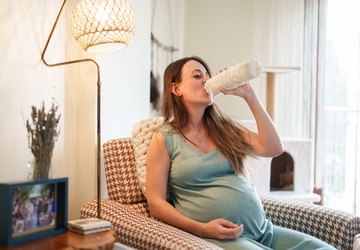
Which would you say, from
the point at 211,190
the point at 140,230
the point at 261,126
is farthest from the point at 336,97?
the point at 140,230

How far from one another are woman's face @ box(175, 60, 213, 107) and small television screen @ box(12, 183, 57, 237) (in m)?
0.70

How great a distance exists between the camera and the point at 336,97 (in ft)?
11.3

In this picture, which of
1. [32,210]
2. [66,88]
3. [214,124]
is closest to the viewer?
[32,210]

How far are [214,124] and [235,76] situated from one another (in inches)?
14.7

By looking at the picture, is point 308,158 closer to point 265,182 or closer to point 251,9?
point 265,182

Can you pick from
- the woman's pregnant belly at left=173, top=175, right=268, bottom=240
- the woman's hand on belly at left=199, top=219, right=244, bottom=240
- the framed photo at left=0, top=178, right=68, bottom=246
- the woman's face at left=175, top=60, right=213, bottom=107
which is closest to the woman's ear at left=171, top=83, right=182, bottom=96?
the woman's face at left=175, top=60, right=213, bottom=107

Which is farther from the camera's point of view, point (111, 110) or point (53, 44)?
point (111, 110)

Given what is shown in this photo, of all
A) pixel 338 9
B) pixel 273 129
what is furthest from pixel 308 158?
pixel 273 129

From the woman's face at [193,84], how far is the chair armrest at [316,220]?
0.51 m

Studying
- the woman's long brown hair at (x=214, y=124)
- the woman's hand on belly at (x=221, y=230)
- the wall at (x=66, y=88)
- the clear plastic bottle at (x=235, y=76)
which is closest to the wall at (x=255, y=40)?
the wall at (x=66, y=88)

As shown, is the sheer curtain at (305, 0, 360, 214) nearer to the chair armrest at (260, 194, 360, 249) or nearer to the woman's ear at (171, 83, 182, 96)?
the chair armrest at (260, 194, 360, 249)

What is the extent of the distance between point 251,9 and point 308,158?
1.32 m

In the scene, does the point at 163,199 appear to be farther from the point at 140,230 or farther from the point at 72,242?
the point at 72,242

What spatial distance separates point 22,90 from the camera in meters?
1.79
